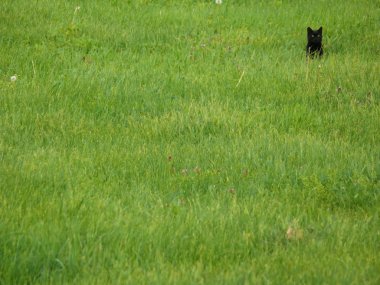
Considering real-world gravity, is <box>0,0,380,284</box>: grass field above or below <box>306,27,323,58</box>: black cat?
below

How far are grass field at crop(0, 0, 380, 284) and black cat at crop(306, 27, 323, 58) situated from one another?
10.0 inches

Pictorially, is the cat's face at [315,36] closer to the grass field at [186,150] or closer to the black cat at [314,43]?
the black cat at [314,43]

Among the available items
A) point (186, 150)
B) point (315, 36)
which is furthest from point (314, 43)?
point (186, 150)

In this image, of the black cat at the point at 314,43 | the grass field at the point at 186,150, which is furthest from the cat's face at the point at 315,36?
the grass field at the point at 186,150

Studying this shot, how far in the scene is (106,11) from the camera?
11.5m

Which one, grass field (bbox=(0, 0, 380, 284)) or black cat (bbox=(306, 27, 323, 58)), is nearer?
grass field (bbox=(0, 0, 380, 284))

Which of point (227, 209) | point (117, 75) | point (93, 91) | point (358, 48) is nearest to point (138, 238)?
point (227, 209)

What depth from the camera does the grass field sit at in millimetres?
4211

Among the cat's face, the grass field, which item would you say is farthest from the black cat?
the grass field

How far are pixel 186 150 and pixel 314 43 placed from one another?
3868 millimetres

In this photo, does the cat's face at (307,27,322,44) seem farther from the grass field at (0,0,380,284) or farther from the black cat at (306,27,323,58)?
the grass field at (0,0,380,284)

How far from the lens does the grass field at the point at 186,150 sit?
13.8 feet

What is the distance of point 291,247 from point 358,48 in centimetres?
624

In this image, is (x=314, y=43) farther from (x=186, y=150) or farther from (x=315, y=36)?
(x=186, y=150)
